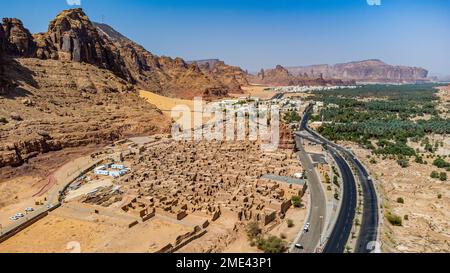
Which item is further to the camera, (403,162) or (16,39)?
(16,39)

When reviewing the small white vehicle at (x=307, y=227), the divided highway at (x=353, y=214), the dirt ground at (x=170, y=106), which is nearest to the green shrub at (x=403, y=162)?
the divided highway at (x=353, y=214)

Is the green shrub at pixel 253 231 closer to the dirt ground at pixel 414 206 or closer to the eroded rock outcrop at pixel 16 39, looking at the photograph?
the dirt ground at pixel 414 206

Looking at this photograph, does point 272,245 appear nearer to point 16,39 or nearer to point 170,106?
point 16,39

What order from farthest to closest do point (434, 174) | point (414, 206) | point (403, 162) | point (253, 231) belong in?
point (403, 162), point (434, 174), point (414, 206), point (253, 231)

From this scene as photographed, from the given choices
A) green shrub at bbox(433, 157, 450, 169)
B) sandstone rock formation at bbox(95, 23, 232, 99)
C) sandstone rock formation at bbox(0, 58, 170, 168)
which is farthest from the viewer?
sandstone rock formation at bbox(95, 23, 232, 99)

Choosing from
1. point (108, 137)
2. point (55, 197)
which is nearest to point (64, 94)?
point (108, 137)

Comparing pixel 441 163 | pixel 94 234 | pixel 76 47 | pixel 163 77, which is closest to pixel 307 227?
pixel 94 234

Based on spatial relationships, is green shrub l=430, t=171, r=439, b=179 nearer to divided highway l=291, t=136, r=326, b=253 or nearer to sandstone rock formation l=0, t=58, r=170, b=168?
divided highway l=291, t=136, r=326, b=253

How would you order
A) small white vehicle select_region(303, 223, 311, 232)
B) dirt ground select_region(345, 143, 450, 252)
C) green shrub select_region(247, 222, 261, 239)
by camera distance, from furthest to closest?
small white vehicle select_region(303, 223, 311, 232) < dirt ground select_region(345, 143, 450, 252) < green shrub select_region(247, 222, 261, 239)

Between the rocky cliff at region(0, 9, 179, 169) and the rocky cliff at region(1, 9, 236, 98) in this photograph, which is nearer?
the rocky cliff at region(0, 9, 179, 169)

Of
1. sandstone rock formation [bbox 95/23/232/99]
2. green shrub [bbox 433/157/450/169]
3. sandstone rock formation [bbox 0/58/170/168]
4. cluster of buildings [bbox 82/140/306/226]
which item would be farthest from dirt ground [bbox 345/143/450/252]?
sandstone rock formation [bbox 95/23/232/99]
